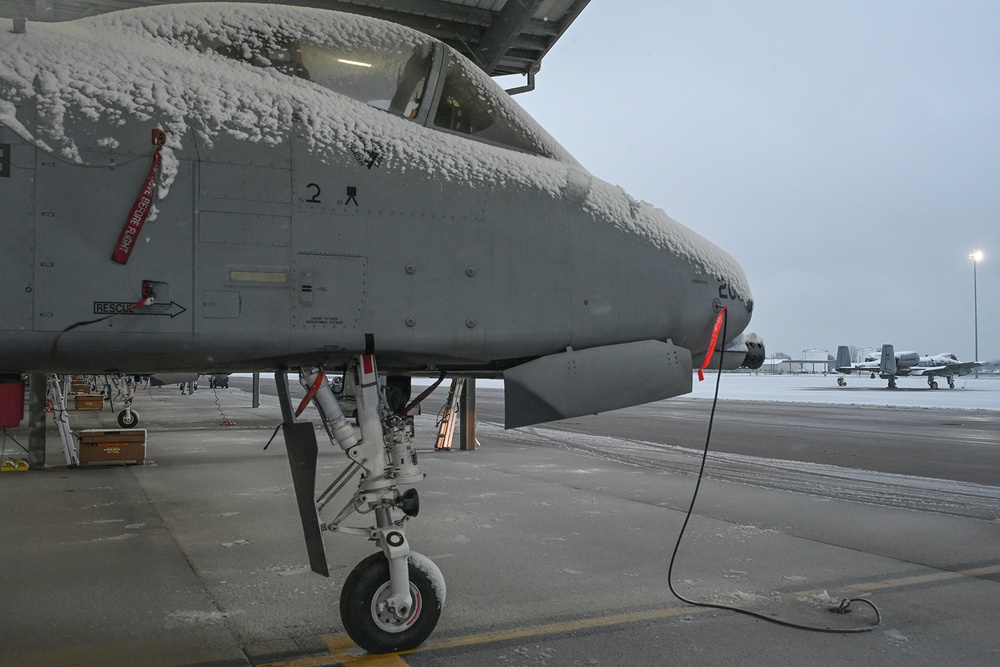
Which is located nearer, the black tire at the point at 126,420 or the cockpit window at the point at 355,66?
the cockpit window at the point at 355,66

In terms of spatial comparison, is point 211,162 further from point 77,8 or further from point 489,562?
point 77,8

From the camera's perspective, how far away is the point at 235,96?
3367 millimetres

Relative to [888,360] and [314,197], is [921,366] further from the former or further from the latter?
[314,197]

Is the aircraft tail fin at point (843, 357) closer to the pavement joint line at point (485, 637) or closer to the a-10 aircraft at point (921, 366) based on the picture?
the a-10 aircraft at point (921, 366)

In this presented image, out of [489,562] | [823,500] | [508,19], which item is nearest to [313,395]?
[489,562]

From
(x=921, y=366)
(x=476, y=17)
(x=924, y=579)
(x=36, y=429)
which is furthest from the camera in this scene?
(x=921, y=366)

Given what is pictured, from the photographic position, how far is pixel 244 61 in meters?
3.56

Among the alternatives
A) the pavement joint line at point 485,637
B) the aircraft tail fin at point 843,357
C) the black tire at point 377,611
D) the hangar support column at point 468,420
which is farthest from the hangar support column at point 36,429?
the aircraft tail fin at point 843,357

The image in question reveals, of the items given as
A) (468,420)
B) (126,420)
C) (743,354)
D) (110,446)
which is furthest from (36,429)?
(743,354)

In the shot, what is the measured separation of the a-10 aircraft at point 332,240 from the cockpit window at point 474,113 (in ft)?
0.04

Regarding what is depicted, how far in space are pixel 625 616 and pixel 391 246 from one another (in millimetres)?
2788

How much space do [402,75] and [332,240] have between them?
3.50 ft

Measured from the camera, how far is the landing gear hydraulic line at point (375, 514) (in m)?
3.65

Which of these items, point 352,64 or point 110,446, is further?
point 110,446
